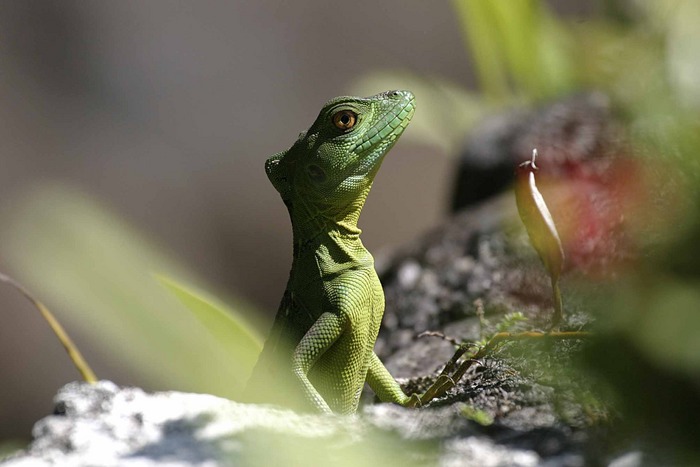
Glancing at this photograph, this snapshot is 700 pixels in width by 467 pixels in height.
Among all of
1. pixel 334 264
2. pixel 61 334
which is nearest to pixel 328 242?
pixel 334 264

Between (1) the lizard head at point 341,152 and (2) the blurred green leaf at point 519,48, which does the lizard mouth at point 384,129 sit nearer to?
(1) the lizard head at point 341,152

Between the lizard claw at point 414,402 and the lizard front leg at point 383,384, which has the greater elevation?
the lizard front leg at point 383,384

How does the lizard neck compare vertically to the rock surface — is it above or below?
above

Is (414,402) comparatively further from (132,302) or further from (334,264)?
(132,302)

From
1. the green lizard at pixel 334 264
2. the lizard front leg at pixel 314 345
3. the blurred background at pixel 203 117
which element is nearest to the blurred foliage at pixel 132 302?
the green lizard at pixel 334 264

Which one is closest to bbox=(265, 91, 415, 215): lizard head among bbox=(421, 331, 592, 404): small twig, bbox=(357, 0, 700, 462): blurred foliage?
bbox=(421, 331, 592, 404): small twig

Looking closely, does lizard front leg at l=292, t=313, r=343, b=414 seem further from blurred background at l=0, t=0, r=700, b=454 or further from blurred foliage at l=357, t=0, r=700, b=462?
blurred background at l=0, t=0, r=700, b=454
